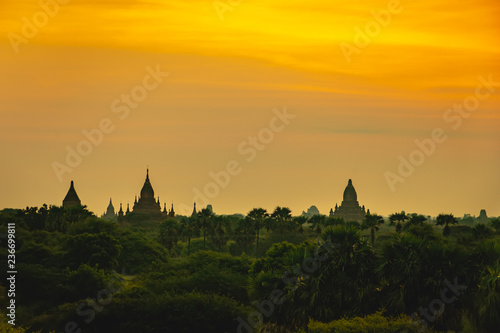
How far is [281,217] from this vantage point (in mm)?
146625

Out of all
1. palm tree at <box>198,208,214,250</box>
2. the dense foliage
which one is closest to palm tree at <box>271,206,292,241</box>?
palm tree at <box>198,208,214,250</box>

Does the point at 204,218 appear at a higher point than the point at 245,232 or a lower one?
higher

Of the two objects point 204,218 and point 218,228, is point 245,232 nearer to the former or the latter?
point 218,228

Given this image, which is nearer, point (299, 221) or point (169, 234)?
point (299, 221)

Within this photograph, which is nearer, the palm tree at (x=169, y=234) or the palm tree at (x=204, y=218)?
the palm tree at (x=204, y=218)

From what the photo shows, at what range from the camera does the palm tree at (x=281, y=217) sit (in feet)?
477

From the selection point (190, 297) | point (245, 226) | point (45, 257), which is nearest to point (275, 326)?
point (190, 297)

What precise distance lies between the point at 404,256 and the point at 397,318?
373 cm

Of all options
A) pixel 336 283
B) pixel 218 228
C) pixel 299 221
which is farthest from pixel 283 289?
pixel 299 221

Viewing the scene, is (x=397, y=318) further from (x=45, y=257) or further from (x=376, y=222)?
(x=376, y=222)

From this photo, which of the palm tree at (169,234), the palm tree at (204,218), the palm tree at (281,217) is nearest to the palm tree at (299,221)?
the palm tree at (281,217)

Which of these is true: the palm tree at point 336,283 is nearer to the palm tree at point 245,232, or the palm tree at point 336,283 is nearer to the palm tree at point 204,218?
the palm tree at point 204,218

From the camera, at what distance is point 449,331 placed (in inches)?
1736

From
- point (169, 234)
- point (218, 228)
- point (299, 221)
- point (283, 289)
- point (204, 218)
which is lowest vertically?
point (283, 289)
